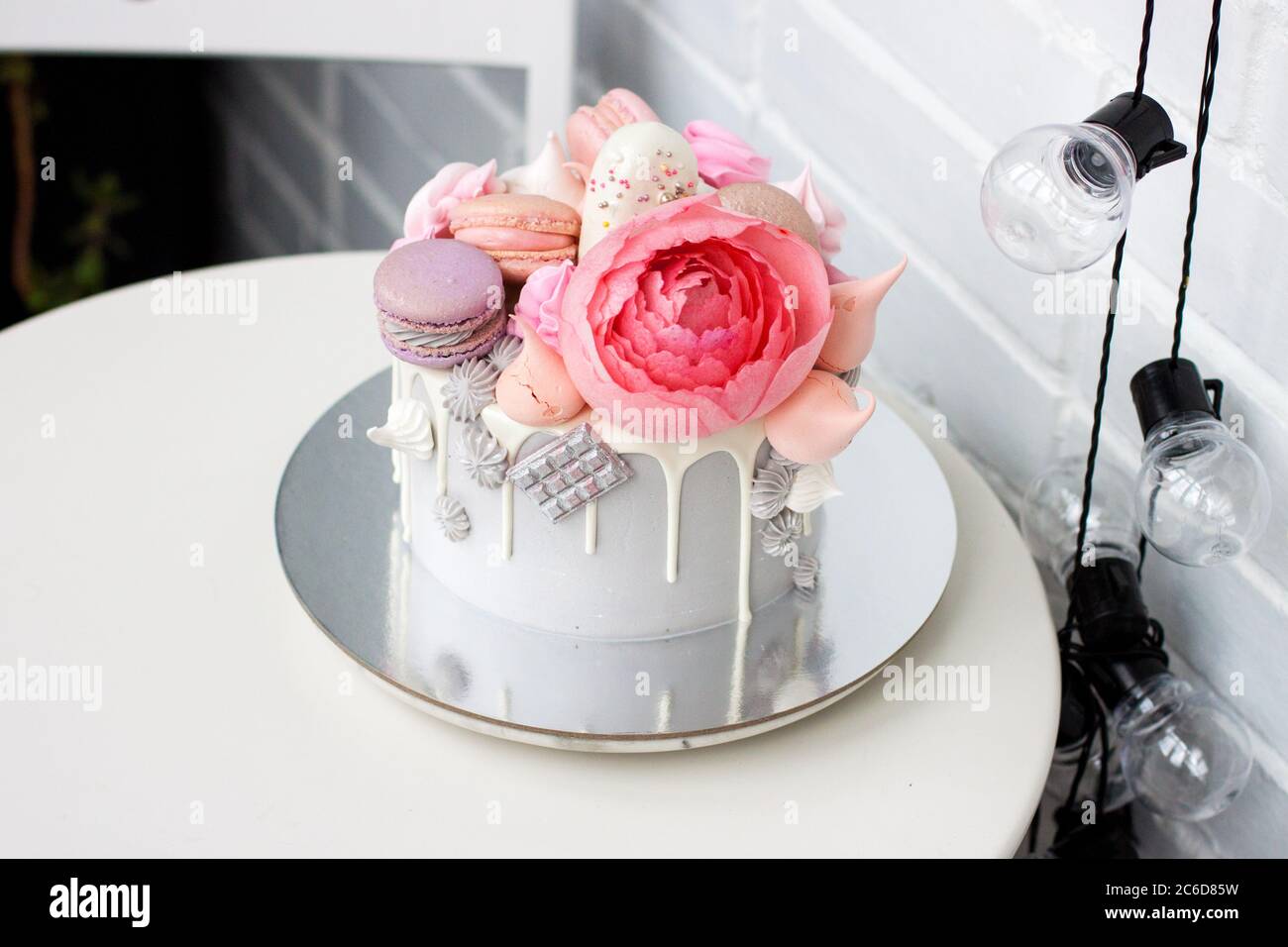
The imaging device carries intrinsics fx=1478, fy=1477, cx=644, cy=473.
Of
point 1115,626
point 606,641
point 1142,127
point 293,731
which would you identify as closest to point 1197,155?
point 1142,127

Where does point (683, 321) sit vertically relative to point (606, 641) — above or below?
above

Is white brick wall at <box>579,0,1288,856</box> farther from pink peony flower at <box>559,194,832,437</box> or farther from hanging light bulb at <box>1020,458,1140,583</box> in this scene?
pink peony flower at <box>559,194,832,437</box>

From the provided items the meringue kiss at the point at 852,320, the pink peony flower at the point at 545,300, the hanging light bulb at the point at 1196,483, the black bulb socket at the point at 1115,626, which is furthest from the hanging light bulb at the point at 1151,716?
the pink peony flower at the point at 545,300

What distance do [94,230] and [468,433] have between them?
143 centimetres

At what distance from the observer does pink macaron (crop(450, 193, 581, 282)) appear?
2.45ft

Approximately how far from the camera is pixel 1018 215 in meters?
0.70

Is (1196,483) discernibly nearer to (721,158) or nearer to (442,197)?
(721,158)

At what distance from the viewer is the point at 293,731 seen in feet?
2.51

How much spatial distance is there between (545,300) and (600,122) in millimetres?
165

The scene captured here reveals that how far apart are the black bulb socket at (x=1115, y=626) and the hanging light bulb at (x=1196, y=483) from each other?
0.32 feet

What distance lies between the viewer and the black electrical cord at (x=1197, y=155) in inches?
29.0

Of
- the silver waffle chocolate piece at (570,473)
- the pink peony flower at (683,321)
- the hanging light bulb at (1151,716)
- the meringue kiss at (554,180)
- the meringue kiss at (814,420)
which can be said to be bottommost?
the hanging light bulb at (1151,716)

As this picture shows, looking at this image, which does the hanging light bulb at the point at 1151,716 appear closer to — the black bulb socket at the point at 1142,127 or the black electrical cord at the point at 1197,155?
the black electrical cord at the point at 1197,155

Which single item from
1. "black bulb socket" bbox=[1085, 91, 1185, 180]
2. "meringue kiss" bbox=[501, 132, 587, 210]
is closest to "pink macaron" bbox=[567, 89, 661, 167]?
"meringue kiss" bbox=[501, 132, 587, 210]
